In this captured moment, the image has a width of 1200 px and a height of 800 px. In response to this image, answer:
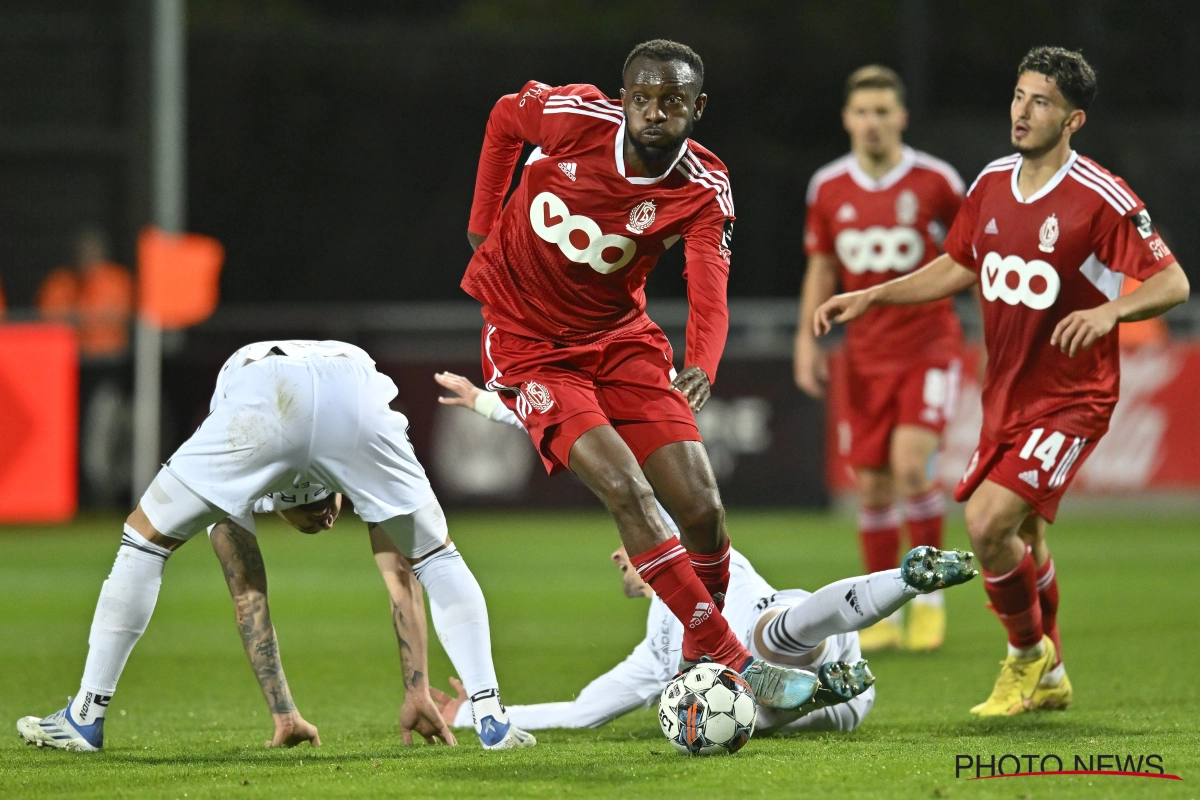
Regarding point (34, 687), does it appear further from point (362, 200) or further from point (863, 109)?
point (362, 200)

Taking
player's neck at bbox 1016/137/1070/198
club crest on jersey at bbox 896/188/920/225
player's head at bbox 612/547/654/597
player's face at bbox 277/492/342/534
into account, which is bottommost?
player's head at bbox 612/547/654/597

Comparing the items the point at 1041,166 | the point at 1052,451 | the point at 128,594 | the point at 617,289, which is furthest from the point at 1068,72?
the point at 128,594

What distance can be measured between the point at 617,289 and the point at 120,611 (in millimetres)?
1819

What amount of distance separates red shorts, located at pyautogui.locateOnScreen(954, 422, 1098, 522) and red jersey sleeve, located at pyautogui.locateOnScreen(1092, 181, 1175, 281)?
587mm

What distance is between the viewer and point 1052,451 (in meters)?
5.45

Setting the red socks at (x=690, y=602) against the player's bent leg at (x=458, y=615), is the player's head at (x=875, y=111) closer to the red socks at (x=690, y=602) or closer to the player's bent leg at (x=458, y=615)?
the red socks at (x=690, y=602)

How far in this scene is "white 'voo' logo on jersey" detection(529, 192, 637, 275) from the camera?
5.19 m

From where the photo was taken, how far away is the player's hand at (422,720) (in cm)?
491

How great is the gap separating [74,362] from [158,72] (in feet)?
11.8

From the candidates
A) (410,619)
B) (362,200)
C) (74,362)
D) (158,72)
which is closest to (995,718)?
(410,619)

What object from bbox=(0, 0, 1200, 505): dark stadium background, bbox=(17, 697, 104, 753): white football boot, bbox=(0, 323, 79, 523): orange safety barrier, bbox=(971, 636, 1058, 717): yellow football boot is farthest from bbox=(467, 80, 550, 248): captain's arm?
bbox=(0, 0, 1200, 505): dark stadium background

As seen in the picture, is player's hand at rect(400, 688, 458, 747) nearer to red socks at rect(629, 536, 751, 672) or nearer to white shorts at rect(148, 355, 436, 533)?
white shorts at rect(148, 355, 436, 533)

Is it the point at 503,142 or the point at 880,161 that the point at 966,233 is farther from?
the point at 880,161

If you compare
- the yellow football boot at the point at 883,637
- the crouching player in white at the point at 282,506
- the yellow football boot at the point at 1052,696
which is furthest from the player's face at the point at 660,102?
the yellow football boot at the point at 883,637
